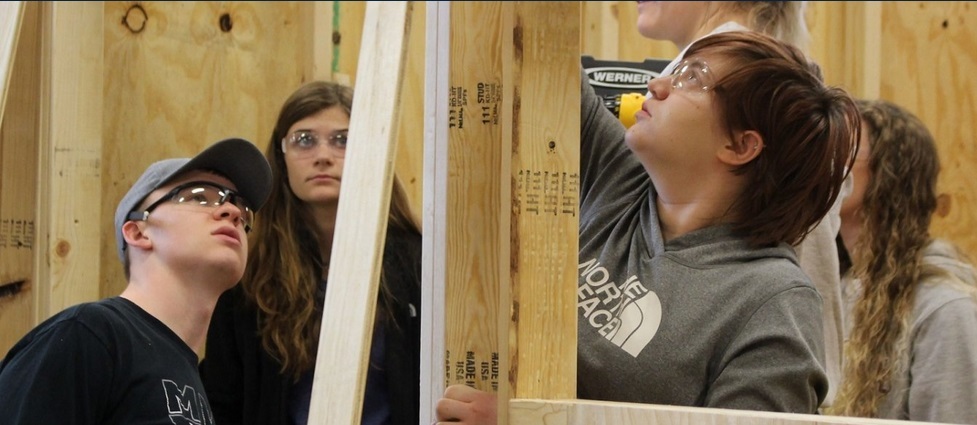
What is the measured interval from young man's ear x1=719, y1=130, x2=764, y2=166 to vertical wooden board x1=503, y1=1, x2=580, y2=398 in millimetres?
323

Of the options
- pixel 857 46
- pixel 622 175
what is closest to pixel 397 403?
pixel 622 175

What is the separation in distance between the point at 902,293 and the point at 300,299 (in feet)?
4.40

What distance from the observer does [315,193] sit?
8.79 feet

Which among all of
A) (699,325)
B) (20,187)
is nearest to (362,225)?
(699,325)

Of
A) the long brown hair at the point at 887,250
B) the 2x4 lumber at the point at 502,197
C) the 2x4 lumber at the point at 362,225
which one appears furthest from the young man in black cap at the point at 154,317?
the long brown hair at the point at 887,250

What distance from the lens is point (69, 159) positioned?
2789mm

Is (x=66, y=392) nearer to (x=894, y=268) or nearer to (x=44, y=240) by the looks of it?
(x=44, y=240)

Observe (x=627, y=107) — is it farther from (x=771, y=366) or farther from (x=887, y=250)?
(x=887, y=250)

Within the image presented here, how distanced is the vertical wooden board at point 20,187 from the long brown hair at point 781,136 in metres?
1.50

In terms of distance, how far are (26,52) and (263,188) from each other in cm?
84

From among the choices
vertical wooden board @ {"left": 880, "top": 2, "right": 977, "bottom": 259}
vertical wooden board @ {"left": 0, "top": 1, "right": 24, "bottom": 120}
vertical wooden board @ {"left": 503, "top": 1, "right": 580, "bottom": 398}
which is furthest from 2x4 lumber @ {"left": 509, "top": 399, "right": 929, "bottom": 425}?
vertical wooden board @ {"left": 880, "top": 2, "right": 977, "bottom": 259}

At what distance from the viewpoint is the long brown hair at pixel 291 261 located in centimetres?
250

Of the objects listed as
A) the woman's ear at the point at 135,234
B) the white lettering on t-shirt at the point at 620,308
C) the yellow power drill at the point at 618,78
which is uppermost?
the yellow power drill at the point at 618,78

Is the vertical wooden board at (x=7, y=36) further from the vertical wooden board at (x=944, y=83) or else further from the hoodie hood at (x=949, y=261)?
the vertical wooden board at (x=944, y=83)
